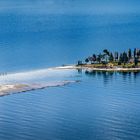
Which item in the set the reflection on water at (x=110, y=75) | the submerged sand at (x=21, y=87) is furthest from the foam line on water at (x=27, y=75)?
the submerged sand at (x=21, y=87)

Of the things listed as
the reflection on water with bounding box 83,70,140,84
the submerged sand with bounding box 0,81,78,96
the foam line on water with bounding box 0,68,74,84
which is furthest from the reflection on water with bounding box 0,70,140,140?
the foam line on water with bounding box 0,68,74,84

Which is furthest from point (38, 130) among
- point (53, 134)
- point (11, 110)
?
point (11, 110)

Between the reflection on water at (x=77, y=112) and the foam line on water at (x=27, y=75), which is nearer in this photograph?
the reflection on water at (x=77, y=112)

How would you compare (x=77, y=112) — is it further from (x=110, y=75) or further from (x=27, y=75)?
(x=27, y=75)

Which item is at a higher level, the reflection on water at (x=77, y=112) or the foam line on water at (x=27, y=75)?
the foam line on water at (x=27, y=75)

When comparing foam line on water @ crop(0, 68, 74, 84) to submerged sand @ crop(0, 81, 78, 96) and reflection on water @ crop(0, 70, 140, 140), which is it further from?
reflection on water @ crop(0, 70, 140, 140)

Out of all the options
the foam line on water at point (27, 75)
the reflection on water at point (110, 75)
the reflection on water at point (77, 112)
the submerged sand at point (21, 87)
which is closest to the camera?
the reflection on water at point (77, 112)

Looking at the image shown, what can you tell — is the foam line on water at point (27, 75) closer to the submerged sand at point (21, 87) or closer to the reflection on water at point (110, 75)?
the reflection on water at point (110, 75)

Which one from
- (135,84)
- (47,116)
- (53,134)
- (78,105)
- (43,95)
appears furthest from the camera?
(135,84)

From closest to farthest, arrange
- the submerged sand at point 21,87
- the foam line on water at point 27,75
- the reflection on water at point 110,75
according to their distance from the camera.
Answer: the submerged sand at point 21,87 → the reflection on water at point 110,75 → the foam line on water at point 27,75

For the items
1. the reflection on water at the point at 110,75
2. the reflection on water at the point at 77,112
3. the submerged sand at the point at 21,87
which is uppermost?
the reflection on water at the point at 110,75

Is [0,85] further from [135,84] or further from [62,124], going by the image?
[62,124]
